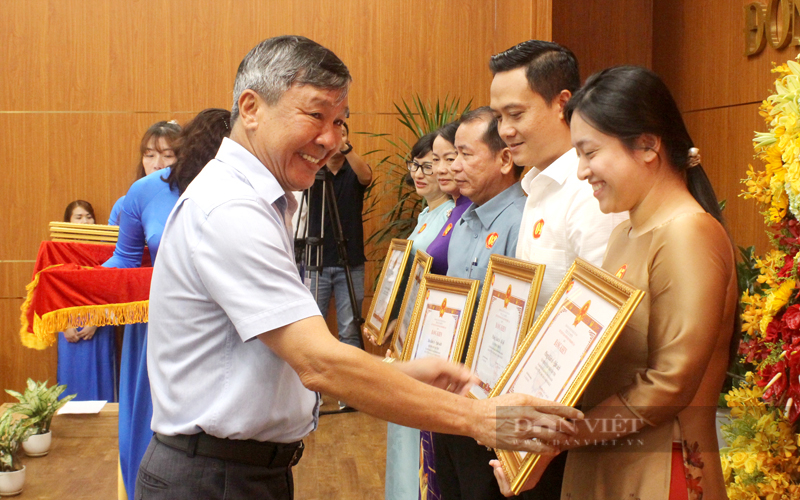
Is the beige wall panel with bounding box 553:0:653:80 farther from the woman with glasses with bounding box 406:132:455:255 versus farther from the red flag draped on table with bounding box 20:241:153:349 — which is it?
the red flag draped on table with bounding box 20:241:153:349

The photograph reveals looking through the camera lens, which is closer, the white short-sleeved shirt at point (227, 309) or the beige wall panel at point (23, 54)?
the white short-sleeved shirt at point (227, 309)

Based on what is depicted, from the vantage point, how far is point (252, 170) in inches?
48.8

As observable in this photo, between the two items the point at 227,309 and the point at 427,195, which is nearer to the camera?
the point at 227,309

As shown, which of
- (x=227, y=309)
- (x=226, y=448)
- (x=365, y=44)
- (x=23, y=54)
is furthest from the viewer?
(x=365, y=44)

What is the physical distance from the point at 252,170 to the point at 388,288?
1.50m

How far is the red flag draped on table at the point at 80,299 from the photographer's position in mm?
2402

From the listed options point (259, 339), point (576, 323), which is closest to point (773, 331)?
point (576, 323)

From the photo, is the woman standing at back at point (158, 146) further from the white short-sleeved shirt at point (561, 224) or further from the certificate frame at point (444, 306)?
the white short-sleeved shirt at point (561, 224)

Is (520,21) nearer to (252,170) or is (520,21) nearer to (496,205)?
(496,205)

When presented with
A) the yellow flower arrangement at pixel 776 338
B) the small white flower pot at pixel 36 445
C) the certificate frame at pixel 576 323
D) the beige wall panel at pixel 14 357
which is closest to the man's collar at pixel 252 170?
the certificate frame at pixel 576 323

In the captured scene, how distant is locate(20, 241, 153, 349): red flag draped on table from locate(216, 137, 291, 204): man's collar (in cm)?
132

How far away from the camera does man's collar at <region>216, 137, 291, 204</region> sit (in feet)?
4.00

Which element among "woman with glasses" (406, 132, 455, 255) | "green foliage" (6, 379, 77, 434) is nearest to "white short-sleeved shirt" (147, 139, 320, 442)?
"woman with glasses" (406, 132, 455, 255)

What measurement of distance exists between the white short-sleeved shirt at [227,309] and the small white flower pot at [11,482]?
218 centimetres
